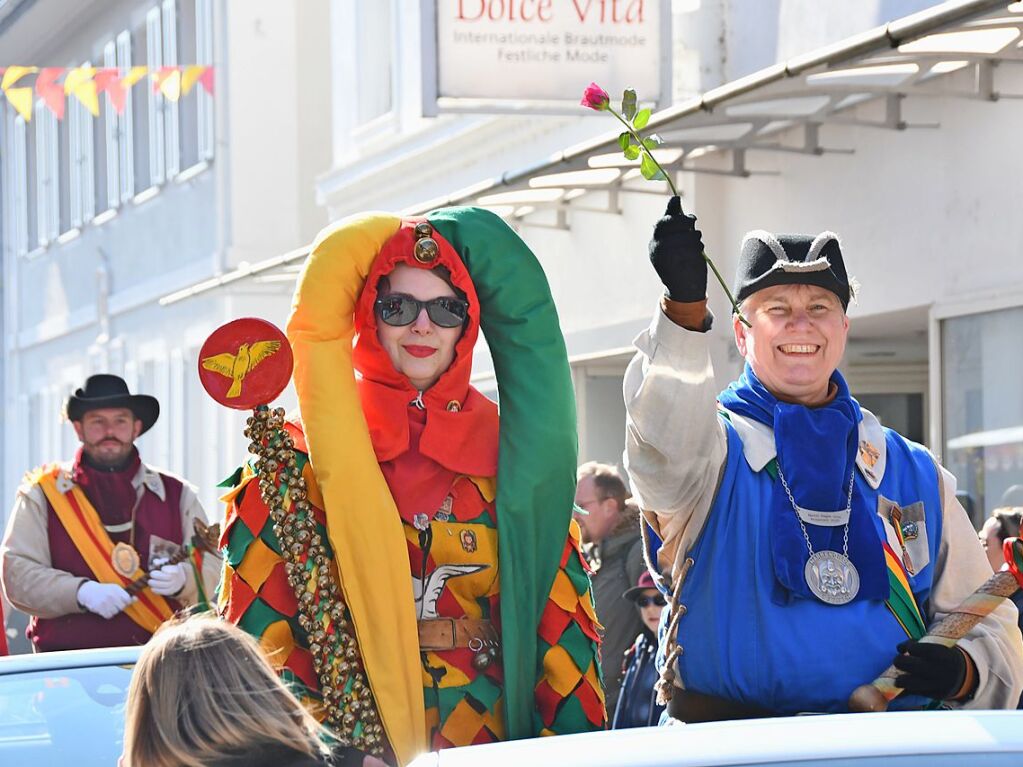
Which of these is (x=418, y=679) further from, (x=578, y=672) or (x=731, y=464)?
(x=731, y=464)

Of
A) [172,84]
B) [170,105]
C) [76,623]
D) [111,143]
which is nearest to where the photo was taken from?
[76,623]

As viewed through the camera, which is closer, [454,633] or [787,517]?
[787,517]

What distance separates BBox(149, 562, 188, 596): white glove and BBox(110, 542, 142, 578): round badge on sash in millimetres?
74

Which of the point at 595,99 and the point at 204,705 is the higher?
the point at 595,99

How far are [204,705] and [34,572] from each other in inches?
173

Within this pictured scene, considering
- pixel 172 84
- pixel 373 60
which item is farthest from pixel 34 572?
pixel 172 84

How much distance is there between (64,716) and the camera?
4359 millimetres

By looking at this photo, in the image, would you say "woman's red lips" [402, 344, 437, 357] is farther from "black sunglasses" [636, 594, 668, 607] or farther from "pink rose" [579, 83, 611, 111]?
"black sunglasses" [636, 594, 668, 607]

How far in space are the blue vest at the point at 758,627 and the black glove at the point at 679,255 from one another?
41cm

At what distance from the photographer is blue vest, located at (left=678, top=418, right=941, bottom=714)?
3.79 m

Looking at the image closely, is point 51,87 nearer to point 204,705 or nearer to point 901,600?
point 901,600

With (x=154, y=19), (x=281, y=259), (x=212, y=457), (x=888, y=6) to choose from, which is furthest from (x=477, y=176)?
(x=154, y=19)

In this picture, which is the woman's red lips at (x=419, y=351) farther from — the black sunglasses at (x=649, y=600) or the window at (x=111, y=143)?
the window at (x=111, y=143)

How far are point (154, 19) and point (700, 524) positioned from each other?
1858 centimetres
